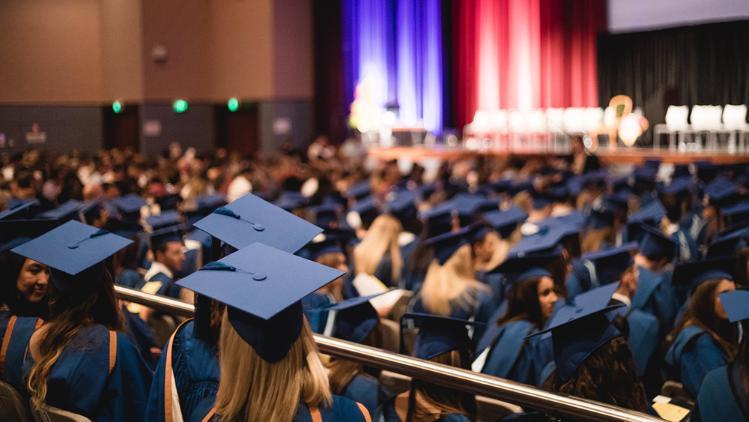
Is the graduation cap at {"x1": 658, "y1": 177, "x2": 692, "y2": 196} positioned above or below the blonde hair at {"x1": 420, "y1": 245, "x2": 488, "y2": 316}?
above

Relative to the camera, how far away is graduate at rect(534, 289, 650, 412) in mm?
2805

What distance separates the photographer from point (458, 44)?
→ 1013 inches

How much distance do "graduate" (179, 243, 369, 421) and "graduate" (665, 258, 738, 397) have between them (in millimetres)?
2282

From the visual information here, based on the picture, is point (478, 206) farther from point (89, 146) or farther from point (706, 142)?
point (706, 142)

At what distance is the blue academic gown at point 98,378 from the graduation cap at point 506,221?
4616 mm

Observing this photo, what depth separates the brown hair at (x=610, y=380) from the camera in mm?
2783

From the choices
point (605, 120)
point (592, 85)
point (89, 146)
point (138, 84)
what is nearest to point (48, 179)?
point (89, 146)

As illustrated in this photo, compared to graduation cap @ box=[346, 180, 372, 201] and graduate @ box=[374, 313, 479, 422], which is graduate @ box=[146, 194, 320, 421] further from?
graduation cap @ box=[346, 180, 372, 201]

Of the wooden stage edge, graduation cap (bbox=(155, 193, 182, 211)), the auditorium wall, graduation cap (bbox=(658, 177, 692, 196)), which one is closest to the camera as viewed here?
graduation cap (bbox=(155, 193, 182, 211))

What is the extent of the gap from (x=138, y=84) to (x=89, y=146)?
11.0 meters

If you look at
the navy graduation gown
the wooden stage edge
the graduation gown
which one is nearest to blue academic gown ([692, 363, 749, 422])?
the navy graduation gown

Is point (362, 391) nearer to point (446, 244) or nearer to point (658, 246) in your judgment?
point (446, 244)

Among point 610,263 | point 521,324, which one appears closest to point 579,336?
point 521,324

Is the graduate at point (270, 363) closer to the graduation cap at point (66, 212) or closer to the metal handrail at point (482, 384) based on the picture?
the metal handrail at point (482, 384)
